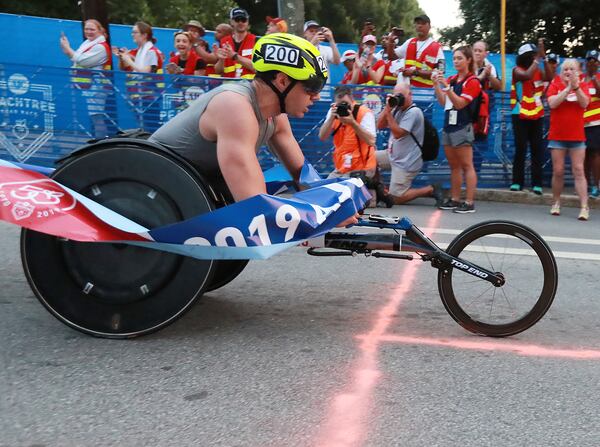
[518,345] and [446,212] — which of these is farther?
[446,212]

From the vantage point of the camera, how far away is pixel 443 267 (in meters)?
3.73

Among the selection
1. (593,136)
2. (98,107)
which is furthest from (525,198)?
(98,107)

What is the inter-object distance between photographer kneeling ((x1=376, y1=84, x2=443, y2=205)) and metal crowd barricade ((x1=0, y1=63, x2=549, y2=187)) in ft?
3.01

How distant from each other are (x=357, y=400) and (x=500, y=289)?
5.23 ft

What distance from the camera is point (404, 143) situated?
8.80m

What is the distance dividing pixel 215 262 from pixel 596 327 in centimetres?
226

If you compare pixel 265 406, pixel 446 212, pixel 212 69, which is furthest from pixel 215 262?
pixel 212 69

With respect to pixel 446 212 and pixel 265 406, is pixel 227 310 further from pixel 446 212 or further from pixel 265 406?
pixel 446 212

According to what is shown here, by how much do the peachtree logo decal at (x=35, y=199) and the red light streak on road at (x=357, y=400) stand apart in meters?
1.56

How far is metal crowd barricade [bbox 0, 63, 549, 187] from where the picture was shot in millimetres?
9578

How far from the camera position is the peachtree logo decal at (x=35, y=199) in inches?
129

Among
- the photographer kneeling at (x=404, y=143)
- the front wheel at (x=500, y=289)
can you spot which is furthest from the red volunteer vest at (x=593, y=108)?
the front wheel at (x=500, y=289)

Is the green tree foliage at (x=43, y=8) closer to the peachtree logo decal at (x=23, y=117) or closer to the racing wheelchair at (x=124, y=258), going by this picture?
the peachtree logo decal at (x=23, y=117)

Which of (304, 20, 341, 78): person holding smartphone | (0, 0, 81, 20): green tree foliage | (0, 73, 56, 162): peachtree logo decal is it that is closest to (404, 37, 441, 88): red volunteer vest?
(304, 20, 341, 78): person holding smartphone
